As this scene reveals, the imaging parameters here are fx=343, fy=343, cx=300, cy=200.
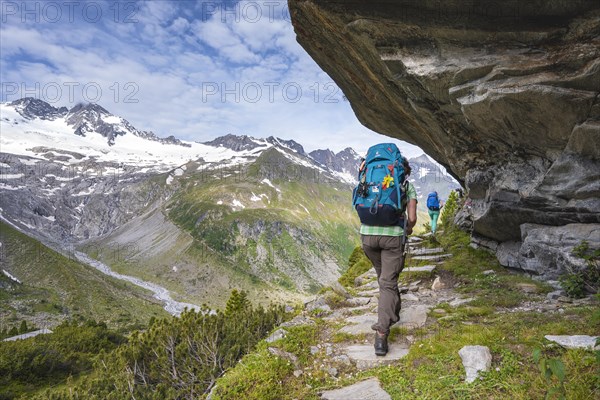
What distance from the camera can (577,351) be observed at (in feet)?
16.8

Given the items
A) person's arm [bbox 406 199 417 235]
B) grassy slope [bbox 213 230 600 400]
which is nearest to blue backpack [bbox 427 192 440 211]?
grassy slope [bbox 213 230 600 400]

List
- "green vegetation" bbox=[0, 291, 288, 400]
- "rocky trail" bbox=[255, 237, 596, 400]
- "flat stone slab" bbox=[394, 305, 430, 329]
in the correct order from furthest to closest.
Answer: "flat stone slab" bbox=[394, 305, 430, 329], "green vegetation" bbox=[0, 291, 288, 400], "rocky trail" bbox=[255, 237, 596, 400]

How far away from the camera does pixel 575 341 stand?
5.52m

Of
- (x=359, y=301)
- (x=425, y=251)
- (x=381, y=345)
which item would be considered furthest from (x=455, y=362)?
(x=425, y=251)

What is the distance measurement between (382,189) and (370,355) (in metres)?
3.34

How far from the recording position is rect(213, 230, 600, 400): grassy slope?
4.88 metres

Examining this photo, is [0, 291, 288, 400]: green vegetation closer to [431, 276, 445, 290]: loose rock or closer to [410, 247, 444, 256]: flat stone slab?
[431, 276, 445, 290]: loose rock

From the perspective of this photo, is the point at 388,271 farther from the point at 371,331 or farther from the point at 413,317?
the point at 413,317

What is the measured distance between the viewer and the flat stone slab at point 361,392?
536 cm

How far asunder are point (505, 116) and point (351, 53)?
5.95 meters

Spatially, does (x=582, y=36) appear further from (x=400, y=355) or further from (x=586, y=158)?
(x=400, y=355)

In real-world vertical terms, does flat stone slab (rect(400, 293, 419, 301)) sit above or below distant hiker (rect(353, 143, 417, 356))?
below

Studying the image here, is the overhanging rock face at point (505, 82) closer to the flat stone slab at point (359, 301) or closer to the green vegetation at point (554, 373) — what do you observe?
the flat stone slab at point (359, 301)

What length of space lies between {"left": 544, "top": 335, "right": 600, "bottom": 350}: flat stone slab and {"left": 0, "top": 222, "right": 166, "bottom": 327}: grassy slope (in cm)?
13853
